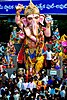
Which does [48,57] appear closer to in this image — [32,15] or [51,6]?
[32,15]

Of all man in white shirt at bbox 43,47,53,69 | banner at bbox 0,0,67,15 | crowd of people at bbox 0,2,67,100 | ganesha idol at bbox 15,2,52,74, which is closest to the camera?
crowd of people at bbox 0,2,67,100

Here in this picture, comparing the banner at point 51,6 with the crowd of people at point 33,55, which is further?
the banner at point 51,6

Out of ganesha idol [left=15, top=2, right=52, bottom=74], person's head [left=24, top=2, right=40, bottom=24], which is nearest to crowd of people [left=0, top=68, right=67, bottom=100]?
ganesha idol [left=15, top=2, right=52, bottom=74]

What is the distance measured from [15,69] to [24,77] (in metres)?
1.19

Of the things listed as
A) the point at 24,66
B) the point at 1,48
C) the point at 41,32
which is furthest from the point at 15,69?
the point at 1,48

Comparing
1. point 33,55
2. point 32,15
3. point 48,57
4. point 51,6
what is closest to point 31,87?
point 48,57

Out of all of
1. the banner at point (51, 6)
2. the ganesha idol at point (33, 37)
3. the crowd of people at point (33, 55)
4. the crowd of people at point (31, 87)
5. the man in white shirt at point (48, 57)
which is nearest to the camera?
the crowd of people at point (31, 87)

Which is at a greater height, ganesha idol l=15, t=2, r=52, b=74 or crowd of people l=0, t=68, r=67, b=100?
ganesha idol l=15, t=2, r=52, b=74

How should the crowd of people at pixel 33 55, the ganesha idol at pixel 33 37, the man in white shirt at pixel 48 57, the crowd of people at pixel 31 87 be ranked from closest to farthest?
the crowd of people at pixel 31 87, the crowd of people at pixel 33 55, the man in white shirt at pixel 48 57, the ganesha idol at pixel 33 37

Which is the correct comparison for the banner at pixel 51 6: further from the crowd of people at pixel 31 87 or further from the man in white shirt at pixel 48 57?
the crowd of people at pixel 31 87

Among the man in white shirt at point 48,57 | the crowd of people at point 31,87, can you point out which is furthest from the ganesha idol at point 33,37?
the crowd of people at point 31,87

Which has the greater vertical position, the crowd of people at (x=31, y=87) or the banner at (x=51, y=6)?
the banner at (x=51, y=6)

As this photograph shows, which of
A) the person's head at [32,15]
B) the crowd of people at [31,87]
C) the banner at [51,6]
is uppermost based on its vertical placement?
the person's head at [32,15]

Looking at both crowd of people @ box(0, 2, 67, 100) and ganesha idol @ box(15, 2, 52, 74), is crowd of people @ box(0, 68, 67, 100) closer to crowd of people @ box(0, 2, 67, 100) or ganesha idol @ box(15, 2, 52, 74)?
crowd of people @ box(0, 2, 67, 100)
